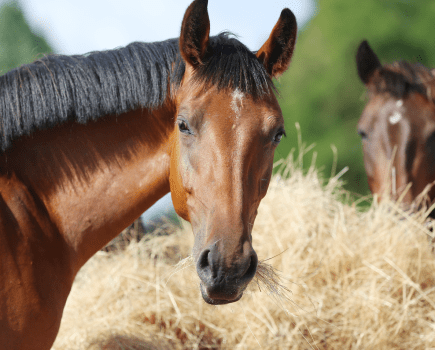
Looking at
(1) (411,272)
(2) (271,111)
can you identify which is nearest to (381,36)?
(1) (411,272)

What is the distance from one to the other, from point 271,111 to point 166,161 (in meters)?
0.66

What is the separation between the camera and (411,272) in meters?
3.58

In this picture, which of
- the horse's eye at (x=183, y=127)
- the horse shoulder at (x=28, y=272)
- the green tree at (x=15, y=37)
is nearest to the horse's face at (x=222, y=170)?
the horse's eye at (x=183, y=127)

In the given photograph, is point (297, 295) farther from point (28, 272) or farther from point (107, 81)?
point (107, 81)

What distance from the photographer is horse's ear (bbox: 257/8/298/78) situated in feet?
6.42

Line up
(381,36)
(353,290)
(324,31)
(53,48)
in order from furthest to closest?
1. (53,48)
2. (324,31)
3. (381,36)
4. (353,290)

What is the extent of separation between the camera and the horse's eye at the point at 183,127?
1.85m

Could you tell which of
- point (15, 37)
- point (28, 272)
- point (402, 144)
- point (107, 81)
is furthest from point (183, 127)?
point (15, 37)

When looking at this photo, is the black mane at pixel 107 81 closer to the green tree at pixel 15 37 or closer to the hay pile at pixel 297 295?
the hay pile at pixel 297 295

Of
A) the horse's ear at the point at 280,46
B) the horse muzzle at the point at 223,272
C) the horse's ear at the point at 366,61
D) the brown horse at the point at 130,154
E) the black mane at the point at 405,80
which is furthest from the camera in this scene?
the horse's ear at the point at 366,61

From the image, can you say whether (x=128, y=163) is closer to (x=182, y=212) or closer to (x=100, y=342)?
(x=182, y=212)

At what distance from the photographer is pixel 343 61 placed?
39.8ft

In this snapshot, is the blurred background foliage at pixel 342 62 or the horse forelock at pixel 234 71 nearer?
the horse forelock at pixel 234 71

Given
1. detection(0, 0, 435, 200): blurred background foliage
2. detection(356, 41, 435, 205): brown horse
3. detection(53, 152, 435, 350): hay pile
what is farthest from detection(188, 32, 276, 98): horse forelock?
detection(0, 0, 435, 200): blurred background foliage
